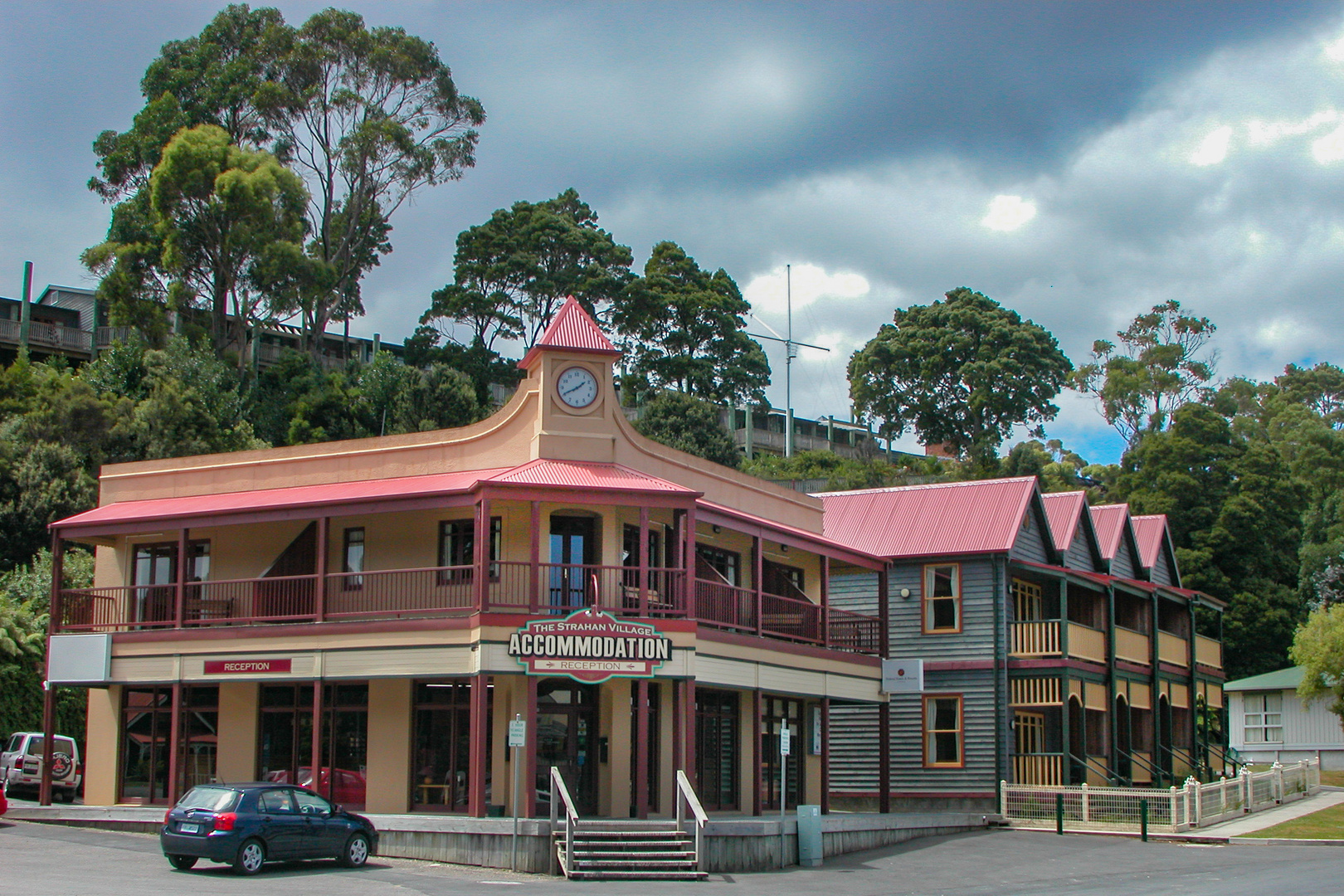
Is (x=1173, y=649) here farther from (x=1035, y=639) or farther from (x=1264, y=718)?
(x=1264, y=718)

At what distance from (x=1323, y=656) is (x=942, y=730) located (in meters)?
15.2

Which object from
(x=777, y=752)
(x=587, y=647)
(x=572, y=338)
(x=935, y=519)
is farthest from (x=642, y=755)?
(x=935, y=519)

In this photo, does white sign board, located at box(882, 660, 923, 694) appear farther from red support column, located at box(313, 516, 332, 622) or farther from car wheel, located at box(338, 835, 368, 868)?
car wheel, located at box(338, 835, 368, 868)

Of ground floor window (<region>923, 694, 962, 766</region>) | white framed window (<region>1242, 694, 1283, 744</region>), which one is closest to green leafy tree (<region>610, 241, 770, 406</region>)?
white framed window (<region>1242, 694, 1283, 744</region>)

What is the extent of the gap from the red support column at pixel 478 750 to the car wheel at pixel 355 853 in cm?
201

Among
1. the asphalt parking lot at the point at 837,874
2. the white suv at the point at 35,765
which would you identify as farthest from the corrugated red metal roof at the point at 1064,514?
the white suv at the point at 35,765

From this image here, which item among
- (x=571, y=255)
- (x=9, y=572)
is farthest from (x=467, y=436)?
(x=571, y=255)

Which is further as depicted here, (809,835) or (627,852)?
(809,835)

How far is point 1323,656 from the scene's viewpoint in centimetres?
4269

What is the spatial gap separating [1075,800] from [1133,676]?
25.4ft

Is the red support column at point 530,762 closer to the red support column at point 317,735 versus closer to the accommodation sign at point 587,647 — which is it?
the accommodation sign at point 587,647

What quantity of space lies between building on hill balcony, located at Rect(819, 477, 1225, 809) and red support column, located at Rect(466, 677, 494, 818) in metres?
11.2

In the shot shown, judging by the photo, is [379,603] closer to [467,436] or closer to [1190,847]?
[467,436]

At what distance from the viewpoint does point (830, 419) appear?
93250 millimetres
